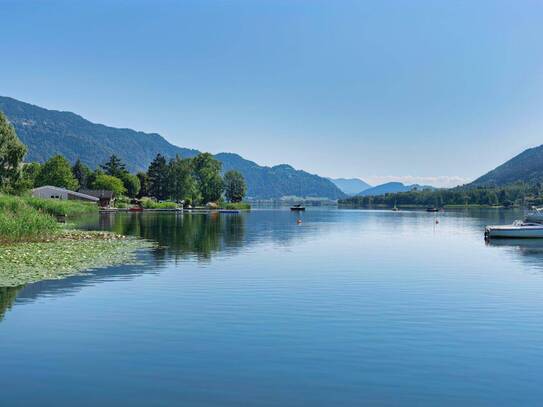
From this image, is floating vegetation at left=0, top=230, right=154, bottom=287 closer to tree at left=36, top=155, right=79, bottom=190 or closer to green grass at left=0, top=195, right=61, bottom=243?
green grass at left=0, top=195, right=61, bottom=243

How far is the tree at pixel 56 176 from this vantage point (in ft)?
630

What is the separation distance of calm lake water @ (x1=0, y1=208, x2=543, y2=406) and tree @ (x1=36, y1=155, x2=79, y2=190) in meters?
166

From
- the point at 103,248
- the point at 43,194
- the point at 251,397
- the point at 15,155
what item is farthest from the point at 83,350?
the point at 43,194

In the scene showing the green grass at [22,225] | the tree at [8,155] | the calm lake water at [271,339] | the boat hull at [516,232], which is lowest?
the calm lake water at [271,339]

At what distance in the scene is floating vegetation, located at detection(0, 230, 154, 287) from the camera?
3322cm

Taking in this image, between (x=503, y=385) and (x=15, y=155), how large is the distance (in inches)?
3829

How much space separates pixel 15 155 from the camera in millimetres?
96000

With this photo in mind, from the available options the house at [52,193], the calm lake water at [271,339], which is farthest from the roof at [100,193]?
the calm lake water at [271,339]

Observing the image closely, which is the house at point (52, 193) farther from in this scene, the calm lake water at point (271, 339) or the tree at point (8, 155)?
the calm lake water at point (271, 339)

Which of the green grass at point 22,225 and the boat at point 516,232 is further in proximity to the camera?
the boat at point 516,232

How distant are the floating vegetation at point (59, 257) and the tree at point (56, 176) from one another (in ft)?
464

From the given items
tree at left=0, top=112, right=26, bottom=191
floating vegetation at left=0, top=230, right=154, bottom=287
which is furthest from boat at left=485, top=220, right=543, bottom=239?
tree at left=0, top=112, right=26, bottom=191

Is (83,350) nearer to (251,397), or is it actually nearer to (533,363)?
(251,397)

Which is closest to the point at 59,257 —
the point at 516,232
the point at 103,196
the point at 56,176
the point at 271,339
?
the point at 271,339
